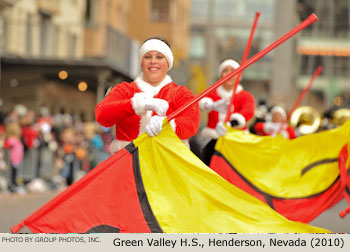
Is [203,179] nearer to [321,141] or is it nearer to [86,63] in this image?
[321,141]

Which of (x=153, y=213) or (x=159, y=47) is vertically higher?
(x=159, y=47)

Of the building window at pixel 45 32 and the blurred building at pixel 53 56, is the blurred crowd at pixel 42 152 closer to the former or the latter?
the blurred building at pixel 53 56

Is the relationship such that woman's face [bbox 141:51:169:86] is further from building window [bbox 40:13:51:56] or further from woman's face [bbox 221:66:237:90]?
building window [bbox 40:13:51:56]

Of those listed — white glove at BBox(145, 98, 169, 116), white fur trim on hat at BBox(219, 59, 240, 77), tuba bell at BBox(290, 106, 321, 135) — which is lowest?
tuba bell at BBox(290, 106, 321, 135)

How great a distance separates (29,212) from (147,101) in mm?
7276

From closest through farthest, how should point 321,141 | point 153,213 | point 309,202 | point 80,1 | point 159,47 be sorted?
point 153,213 → point 159,47 → point 309,202 → point 321,141 → point 80,1

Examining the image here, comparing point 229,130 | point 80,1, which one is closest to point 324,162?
point 229,130

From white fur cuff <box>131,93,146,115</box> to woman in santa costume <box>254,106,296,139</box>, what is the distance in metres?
7.31

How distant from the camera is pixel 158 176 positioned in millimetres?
6266

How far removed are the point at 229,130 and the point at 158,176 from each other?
3.65 meters

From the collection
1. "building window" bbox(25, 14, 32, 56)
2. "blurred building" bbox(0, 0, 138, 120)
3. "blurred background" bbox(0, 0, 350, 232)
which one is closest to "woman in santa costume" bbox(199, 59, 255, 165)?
"blurred background" bbox(0, 0, 350, 232)

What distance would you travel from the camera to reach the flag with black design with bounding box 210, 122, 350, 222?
961 cm

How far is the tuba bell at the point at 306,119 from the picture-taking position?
52.9 feet

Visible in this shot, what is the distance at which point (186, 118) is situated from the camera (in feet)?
22.6
